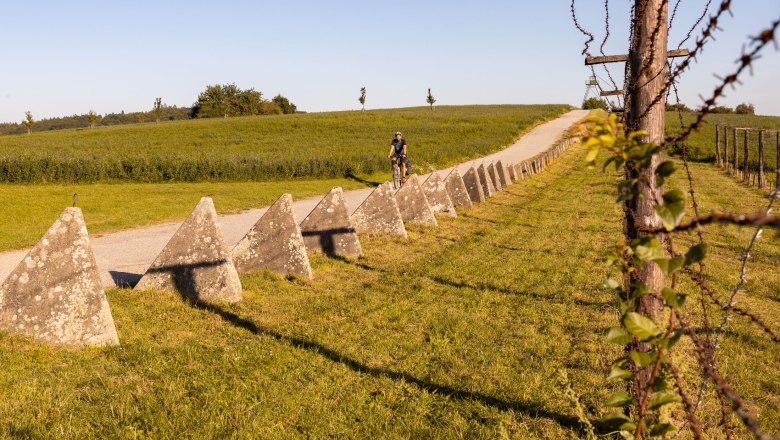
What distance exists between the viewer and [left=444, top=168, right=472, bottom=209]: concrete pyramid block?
637 inches

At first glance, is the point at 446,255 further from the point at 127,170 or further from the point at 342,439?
the point at 127,170

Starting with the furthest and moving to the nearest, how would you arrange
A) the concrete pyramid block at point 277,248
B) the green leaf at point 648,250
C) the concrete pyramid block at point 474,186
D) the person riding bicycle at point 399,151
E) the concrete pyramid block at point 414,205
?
the person riding bicycle at point 399,151
the concrete pyramid block at point 474,186
the concrete pyramid block at point 414,205
the concrete pyramid block at point 277,248
the green leaf at point 648,250

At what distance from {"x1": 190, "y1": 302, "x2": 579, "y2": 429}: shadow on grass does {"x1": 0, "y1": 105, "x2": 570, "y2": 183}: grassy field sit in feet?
68.1

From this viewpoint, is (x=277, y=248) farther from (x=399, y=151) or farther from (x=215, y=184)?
(x=215, y=184)

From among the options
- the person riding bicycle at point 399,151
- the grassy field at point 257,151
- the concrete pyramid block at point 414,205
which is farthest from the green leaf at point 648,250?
the grassy field at point 257,151

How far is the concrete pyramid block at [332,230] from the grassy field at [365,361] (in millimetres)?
562

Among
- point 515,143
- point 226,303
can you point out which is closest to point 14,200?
point 226,303

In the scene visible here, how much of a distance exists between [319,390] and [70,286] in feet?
9.45

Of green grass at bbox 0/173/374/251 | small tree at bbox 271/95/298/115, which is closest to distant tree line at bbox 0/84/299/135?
small tree at bbox 271/95/298/115

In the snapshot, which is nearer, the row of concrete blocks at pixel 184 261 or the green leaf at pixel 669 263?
the green leaf at pixel 669 263

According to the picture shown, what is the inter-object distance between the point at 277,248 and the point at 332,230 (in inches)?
66.9

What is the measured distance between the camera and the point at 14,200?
16828mm

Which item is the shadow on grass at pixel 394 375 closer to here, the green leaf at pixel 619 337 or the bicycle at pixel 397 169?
the green leaf at pixel 619 337

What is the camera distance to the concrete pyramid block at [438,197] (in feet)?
47.8
